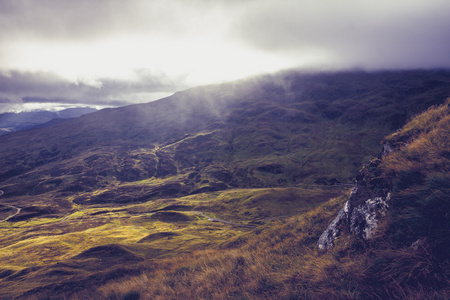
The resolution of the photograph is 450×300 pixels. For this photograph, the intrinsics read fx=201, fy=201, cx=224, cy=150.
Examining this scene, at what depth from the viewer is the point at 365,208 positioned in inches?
288

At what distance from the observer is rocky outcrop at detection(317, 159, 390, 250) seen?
260 inches

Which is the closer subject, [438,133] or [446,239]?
[446,239]

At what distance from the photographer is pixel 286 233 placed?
39.9ft

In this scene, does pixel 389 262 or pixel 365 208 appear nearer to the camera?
pixel 389 262

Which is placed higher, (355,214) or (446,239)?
(446,239)

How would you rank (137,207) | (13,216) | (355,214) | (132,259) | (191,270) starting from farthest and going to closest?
(137,207)
(13,216)
(132,259)
(191,270)
(355,214)

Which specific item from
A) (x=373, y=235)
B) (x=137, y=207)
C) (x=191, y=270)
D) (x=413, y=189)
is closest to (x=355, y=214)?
(x=373, y=235)

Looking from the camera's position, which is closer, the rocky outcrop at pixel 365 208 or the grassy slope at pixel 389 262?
the grassy slope at pixel 389 262

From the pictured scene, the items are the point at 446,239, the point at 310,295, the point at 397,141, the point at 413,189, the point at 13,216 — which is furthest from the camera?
the point at 13,216

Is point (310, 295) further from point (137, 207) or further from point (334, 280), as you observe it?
point (137, 207)

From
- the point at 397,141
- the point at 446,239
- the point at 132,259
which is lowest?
the point at 132,259

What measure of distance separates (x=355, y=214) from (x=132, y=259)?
1555 inches

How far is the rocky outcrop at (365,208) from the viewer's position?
660 centimetres

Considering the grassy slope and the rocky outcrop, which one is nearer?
the grassy slope
